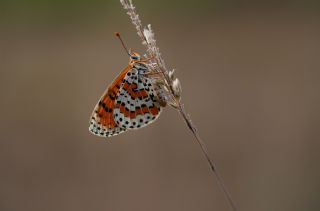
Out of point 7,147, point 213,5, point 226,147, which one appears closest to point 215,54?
point 213,5

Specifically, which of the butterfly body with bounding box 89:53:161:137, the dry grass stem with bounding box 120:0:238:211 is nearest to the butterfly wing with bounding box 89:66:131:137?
the butterfly body with bounding box 89:53:161:137

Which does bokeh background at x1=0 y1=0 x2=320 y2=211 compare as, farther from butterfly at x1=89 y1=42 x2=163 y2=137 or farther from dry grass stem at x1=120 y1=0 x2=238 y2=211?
dry grass stem at x1=120 y1=0 x2=238 y2=211

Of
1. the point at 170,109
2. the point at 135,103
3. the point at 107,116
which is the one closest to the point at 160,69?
the point at 135,103

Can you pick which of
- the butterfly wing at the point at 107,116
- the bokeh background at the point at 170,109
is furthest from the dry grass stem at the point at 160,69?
the bokeh background at the point at 170,109

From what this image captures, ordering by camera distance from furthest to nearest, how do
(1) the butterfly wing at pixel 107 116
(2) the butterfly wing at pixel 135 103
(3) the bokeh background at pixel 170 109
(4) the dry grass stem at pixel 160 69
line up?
(3) the bokeh background at pixel 170 109 < (1) the butterfly wing at pixel 107 116 < (2) the butterfly wing at pixel 135 103 < (4) the dry grass stem at pixel 160 69

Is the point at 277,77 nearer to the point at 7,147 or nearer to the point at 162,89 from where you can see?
the point at 7,147

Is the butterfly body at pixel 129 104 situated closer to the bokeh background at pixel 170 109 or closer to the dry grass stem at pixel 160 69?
the dry grass stem at pixel 160 69
